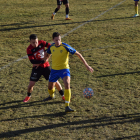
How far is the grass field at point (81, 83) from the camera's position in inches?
225

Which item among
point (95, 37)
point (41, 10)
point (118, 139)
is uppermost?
point (41, 10)

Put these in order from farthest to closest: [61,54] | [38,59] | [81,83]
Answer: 1. [81,83]
2. [38,59]
3. [61,54]

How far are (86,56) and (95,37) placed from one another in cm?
247

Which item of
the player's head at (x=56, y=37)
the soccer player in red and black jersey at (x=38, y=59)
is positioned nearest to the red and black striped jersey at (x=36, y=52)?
the soccer player in red and black jersey at (x=38, y=59)

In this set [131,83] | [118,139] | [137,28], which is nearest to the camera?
[118,139]

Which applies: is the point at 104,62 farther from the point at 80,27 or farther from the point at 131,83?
the point at 80,27

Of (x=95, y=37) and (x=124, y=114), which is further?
(x=95, y=37)

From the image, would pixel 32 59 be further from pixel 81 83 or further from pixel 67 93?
pixel 81 83

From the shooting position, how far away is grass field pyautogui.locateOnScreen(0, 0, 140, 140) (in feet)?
18.7

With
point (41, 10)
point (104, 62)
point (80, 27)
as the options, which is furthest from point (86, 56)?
point (41, 10)

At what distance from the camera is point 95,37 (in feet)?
40.2

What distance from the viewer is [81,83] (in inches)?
314

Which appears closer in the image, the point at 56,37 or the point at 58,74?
the point at 56,37

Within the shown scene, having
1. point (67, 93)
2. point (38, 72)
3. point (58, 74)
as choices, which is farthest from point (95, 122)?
point (38, 72)
